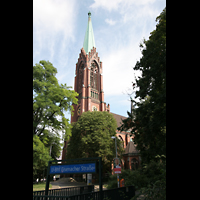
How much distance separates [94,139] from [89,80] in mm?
22880

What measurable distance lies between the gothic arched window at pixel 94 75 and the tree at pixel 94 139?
1678 cm

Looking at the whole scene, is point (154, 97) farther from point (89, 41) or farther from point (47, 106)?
point (89, 41)

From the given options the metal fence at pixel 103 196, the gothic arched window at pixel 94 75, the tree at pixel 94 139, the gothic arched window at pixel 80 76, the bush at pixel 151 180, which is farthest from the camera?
the gothic arched window at pixel 80 76

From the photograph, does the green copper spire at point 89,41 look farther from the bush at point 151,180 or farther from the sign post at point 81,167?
the sign post at point 81,167

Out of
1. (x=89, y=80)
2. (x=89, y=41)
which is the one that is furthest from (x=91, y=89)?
(x=89, y=41)

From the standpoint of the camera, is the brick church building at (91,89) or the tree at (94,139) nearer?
the tree at (94,139)

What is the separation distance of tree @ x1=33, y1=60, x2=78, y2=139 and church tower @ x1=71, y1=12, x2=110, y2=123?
29.4m

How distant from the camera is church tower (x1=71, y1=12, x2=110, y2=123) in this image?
164ft

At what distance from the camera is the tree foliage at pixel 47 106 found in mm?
15797

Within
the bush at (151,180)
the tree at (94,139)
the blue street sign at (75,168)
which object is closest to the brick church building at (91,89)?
the tree at (94,139)

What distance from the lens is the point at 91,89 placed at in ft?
171

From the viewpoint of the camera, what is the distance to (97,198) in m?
6.16
